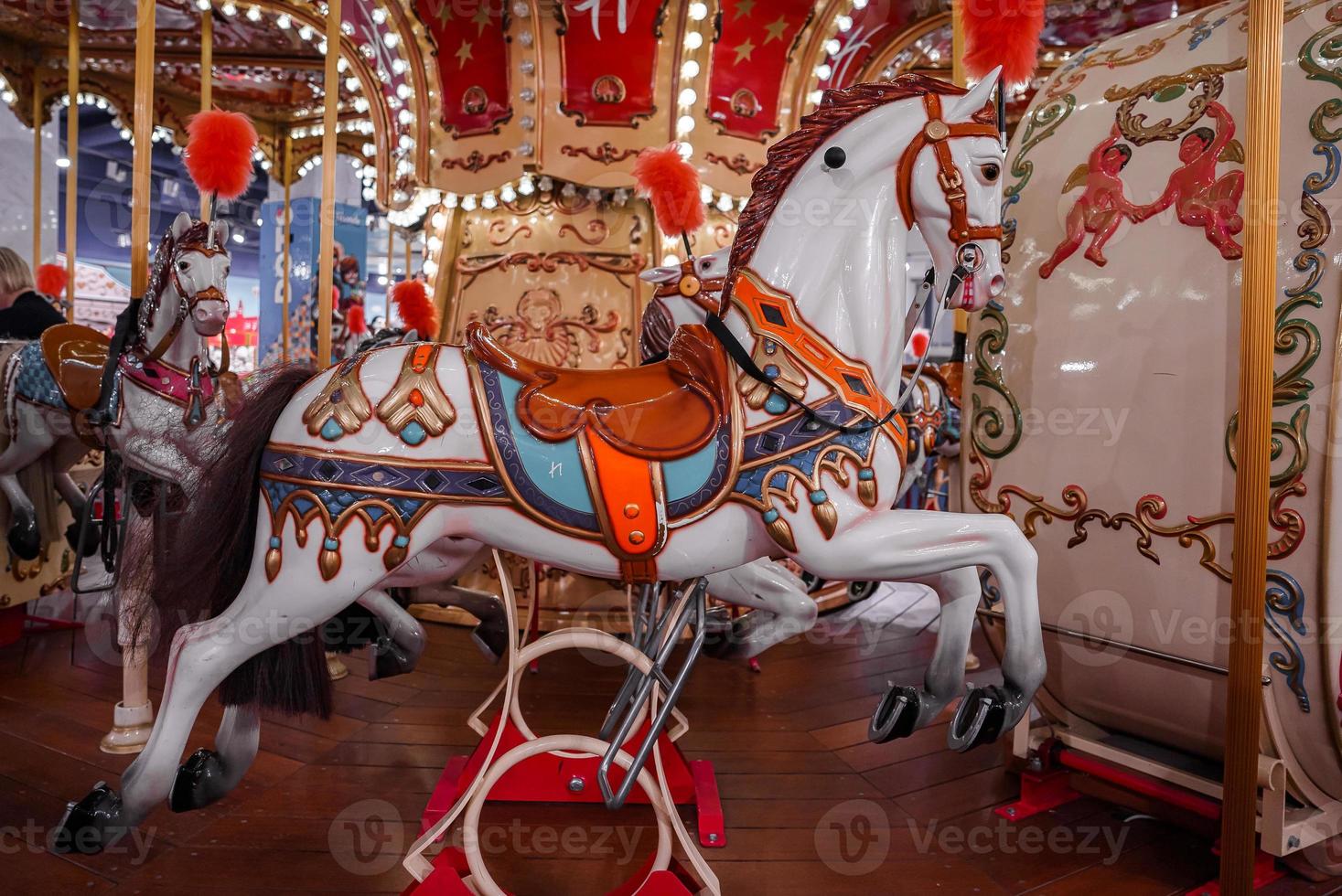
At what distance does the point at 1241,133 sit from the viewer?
214cm

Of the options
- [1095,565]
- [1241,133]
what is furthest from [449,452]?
[1241,133]

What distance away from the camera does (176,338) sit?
298cm

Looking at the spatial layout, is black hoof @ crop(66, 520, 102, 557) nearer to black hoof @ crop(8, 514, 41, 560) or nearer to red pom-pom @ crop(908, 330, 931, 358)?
black hoof @ crop(8, 514, 41, 560)

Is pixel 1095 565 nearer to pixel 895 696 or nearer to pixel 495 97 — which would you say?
pixel 895 696

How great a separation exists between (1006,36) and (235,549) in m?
2.14

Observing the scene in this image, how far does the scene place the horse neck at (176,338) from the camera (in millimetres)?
2918

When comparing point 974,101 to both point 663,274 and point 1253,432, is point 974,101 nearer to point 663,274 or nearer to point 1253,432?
point 1253,432

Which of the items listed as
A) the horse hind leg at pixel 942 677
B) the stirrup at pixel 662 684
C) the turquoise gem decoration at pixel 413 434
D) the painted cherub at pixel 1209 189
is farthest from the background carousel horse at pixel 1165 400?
the turquoise gem decoration at pixel 413 434

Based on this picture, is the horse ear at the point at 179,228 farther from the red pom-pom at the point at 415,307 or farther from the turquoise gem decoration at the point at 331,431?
the turquoise gem decoration at the point at 331,431

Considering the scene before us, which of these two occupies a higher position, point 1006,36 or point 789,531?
point 1006,36

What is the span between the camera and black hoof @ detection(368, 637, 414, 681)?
2.54 metres

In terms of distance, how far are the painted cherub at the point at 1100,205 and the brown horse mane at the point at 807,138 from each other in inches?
32.5

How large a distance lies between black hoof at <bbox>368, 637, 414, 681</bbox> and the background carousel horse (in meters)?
1.80

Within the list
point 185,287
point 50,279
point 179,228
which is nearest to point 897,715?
point 185,287
